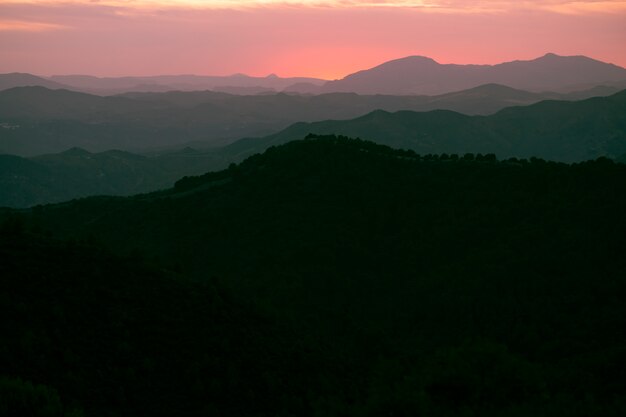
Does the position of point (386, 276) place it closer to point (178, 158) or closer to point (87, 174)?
point (87, 174)

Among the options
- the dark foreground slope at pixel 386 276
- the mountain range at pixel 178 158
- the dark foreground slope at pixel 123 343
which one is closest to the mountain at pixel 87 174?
the mountain range at pixel 178 158

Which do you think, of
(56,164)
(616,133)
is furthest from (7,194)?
(616,133)

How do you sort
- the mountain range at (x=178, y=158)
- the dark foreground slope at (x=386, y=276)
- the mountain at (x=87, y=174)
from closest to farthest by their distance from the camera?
the dark foreground slope at (x=386, y=276) < the mountain at (x=87, y=174) < the mountain range at (x=178, y=158)

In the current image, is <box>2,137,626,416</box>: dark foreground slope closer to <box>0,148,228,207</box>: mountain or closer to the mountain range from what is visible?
<box>0,148,228,207</box>: mountain

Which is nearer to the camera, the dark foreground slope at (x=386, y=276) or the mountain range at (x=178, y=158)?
the dark foreground slope at (x=386, y=276)

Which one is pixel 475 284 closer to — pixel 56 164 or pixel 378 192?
pixel 378 192

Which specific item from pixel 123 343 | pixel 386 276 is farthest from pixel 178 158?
pixel 123 343

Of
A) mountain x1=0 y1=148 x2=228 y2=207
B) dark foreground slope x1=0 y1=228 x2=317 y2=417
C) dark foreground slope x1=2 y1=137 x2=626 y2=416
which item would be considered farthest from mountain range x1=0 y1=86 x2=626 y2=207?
dark foreground slope x1=0 y1=228 x2=317 y2=417

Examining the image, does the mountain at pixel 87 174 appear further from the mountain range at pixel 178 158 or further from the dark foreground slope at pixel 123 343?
the dark foreground slope at pixel 123 343
